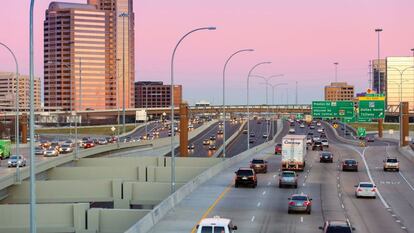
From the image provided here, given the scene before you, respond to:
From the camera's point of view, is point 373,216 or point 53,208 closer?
point 373,216

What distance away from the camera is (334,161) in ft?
256

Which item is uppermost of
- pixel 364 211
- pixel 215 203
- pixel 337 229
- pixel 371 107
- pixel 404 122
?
pixel 371 107

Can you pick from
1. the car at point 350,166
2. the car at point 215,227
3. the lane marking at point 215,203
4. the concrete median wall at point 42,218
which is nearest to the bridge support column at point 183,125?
the car at point 350,166

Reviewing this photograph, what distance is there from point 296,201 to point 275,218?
80.3 inches

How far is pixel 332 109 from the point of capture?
335 feet

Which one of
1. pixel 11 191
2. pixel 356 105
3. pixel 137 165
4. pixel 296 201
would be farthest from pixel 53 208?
pixel 356 105

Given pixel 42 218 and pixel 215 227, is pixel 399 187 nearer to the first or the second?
pixel 42 218

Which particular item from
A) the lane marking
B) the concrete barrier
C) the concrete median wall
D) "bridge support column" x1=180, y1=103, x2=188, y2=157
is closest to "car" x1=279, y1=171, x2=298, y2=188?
the lane marking

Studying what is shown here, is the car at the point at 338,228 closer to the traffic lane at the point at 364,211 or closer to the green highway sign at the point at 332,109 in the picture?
the traffic lane at the point at 364,211

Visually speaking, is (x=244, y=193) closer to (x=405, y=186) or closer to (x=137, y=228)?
(x=405, y=186)

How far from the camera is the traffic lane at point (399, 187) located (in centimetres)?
3754

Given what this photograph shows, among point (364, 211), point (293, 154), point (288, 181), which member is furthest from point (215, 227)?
point (293, 154)

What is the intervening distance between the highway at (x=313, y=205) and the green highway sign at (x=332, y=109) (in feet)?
124

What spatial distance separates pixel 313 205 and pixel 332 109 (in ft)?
208
